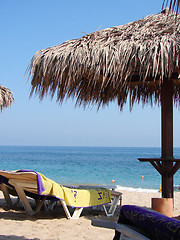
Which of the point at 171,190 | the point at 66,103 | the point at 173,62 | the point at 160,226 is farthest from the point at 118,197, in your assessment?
the point at 160,226

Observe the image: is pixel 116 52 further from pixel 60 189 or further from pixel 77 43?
pixel 60 189

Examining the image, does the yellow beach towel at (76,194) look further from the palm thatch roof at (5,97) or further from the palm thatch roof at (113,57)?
the palm thatch roof at (5,97)

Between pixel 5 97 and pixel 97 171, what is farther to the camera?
pixel 97 171

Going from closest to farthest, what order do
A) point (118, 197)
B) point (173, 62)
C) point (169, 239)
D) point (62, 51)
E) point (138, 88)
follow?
point (169, 239)
point (173, 62)
point (62, 51)
point (118, 197)
point (138, 88)

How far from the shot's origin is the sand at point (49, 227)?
3105 mm

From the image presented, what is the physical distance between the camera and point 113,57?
372 centimetres

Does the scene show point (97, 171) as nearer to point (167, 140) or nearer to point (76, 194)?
point (167, 140)

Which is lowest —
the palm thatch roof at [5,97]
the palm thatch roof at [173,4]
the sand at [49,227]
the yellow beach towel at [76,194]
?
the sand at [49,227]

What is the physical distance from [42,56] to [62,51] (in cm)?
28

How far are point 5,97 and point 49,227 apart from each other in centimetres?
471

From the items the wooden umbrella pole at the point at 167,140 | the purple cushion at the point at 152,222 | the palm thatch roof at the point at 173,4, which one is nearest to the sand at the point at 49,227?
the wooden umbrella pole at the point at 167,140

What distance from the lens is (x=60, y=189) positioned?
3.81 m

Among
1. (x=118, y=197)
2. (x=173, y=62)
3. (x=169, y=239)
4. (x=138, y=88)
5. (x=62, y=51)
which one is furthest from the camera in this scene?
(x=138, y=88)

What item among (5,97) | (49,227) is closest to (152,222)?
(49,227)
